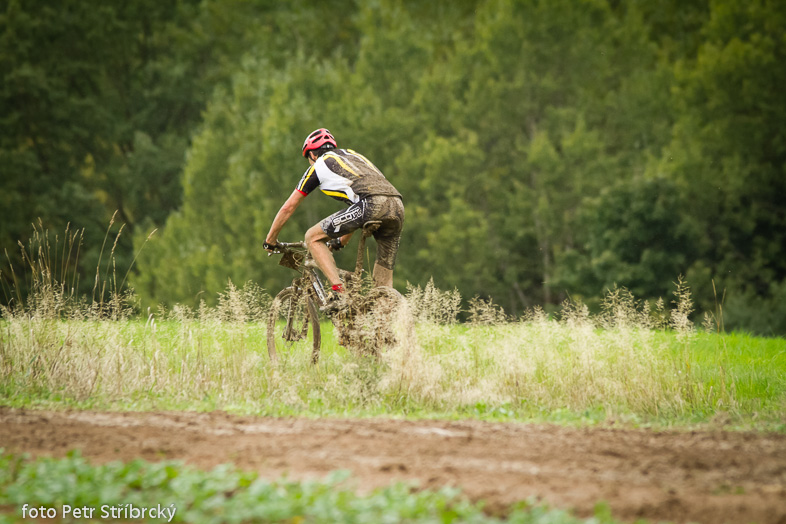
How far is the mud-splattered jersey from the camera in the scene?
26.3 feet

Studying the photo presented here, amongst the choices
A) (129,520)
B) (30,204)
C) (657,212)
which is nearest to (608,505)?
(129,520)

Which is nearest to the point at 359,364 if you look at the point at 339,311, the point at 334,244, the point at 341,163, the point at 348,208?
the point at 339,311

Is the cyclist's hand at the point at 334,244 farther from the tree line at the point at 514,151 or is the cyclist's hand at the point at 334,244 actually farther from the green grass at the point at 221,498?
the tree line at the point at 514,151

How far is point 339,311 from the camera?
7.95 m

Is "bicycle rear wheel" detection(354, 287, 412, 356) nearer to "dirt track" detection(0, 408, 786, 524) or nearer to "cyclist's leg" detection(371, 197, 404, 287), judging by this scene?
"cyclist's leg" detection(371, 197, 404, 287)

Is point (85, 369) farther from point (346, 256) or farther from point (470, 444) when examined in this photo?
point (346, 256)

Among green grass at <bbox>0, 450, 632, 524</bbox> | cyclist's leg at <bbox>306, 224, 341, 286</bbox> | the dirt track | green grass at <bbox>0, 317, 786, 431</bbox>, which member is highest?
cyclist's leg at <bbox>306, 224, 341, 286</bbox>

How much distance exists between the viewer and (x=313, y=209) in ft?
88.4

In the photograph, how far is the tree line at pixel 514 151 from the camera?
25.2m

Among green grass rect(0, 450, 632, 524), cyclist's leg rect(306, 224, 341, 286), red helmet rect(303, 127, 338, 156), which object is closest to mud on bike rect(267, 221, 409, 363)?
cyclist's leg rect(306, 224, 341, 286)

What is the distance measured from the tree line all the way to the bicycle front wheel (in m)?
16.5

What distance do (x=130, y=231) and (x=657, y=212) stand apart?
22.7 m

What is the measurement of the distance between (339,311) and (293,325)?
90 centimetres

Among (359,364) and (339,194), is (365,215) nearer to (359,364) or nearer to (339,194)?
(339,194)
